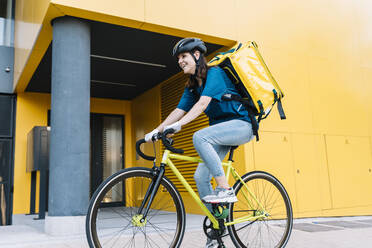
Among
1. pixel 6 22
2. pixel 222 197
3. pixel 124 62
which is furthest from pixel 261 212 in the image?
pixel 6 22

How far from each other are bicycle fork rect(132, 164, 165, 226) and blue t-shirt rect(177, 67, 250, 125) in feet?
2.17

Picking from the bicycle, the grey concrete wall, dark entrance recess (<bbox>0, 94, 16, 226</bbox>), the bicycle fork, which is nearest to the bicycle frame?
the bicycle

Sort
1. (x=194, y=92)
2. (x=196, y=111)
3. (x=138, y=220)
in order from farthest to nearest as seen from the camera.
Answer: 1. (x=194, y=92)
2. (x=196, y=111)
3. (x=138, y=220)

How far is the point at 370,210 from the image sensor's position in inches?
274

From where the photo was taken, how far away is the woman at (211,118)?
2.70 metres

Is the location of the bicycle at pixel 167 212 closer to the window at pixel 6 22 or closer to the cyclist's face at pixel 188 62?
the cyclist's face at pixel 188 62

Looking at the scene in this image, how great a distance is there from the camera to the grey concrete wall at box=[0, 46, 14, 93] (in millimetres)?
9047

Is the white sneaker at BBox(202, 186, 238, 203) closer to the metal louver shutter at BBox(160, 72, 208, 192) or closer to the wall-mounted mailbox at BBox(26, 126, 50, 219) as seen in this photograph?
the metal louver shutter at BBox(160, 72, 208, 192)

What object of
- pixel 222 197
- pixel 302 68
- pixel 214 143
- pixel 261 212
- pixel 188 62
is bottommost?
pixel 261 212

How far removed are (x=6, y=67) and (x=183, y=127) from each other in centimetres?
483

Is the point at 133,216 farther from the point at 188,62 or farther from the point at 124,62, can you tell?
the point at 124,62

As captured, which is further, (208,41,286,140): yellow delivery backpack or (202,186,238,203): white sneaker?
(208,41,286,140): yellow delivery backpack

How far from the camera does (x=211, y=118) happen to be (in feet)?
10.2

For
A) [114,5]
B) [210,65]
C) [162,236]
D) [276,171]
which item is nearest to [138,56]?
[114,5]
